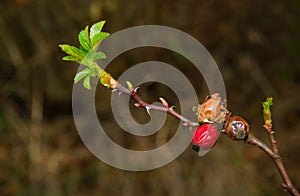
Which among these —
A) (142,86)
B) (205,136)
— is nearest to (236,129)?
(205,136)

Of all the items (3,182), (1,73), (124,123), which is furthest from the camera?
(1,73)

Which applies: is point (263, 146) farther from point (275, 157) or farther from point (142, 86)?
point (142, 86)

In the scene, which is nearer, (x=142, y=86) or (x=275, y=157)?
(x=275, y=157)

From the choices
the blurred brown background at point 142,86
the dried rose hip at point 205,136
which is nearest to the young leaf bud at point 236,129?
the dried rose hip at point 205,136

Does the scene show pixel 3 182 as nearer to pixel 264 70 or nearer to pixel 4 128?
pixel 4 128

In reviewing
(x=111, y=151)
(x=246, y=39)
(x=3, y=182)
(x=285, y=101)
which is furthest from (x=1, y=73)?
(x=285, y=101)

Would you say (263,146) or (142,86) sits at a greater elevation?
(142,86)
